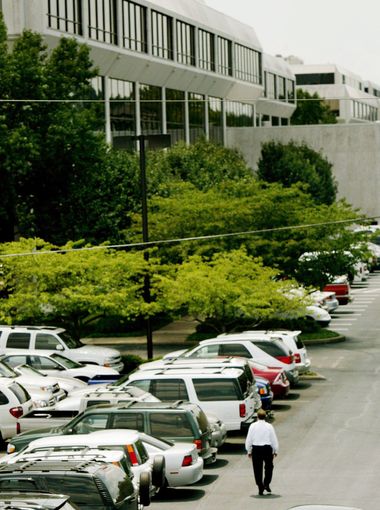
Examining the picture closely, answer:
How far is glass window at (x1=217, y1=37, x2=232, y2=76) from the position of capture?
87.5 m

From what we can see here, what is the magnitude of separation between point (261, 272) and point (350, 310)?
18.2 m

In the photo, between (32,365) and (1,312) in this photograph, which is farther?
(1,312)

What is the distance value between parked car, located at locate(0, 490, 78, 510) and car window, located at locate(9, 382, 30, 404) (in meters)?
13.4

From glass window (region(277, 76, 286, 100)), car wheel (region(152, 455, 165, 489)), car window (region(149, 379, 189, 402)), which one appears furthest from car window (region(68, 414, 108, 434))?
glass window (region(277, 76, 286, 100))

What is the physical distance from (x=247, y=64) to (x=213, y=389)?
229ft

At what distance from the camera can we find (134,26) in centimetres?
7200

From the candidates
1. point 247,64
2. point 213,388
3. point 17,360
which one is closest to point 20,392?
point 213,388

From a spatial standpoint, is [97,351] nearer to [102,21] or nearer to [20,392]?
[20,392]

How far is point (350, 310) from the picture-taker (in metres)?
60.0

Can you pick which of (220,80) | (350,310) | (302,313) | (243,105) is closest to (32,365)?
(302,313)

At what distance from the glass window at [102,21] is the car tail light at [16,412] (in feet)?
133

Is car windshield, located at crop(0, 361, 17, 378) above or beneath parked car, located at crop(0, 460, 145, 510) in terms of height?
beneath

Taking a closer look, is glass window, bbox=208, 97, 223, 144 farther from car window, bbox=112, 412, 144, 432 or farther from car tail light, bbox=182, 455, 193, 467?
car tail light, bbox=182, 455, 193, 467

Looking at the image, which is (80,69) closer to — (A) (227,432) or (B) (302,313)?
(B) (302,313)
